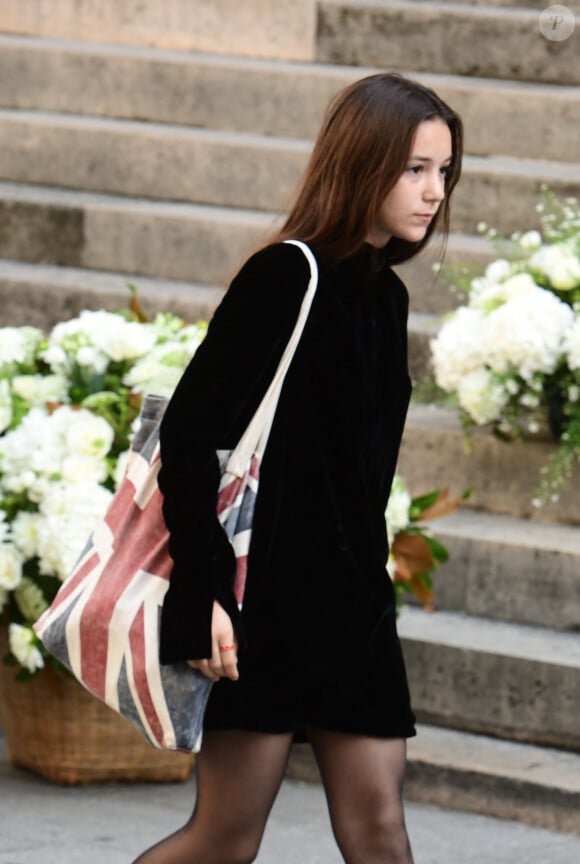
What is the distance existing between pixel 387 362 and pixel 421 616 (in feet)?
7.18

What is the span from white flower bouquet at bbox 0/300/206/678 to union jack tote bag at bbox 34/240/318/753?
1.39 meters

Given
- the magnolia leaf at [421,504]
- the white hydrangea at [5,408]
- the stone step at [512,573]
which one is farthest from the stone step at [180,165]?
the white hydrangea at [5,408]

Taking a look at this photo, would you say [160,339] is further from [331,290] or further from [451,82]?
[451,82]

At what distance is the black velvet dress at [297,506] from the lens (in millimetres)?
2934

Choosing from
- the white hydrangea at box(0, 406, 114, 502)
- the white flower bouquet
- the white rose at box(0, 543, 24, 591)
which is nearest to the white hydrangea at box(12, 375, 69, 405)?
the white flower bouquet

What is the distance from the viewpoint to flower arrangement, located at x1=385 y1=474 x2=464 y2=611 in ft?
15.5

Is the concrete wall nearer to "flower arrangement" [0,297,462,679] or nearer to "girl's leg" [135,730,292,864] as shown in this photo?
"flower arrangement" [0,297,462,679]

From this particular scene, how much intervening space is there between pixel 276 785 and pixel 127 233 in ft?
12.8

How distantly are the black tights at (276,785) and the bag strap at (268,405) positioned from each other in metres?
0.47

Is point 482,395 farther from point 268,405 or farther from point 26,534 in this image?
point 268,405

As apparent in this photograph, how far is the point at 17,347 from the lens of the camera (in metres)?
4.93

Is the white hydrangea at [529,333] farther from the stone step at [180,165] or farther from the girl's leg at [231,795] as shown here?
the girl's leg at [231,795]

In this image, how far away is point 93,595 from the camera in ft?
10.1

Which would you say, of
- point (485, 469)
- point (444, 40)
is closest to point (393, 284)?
point (485, 469)
